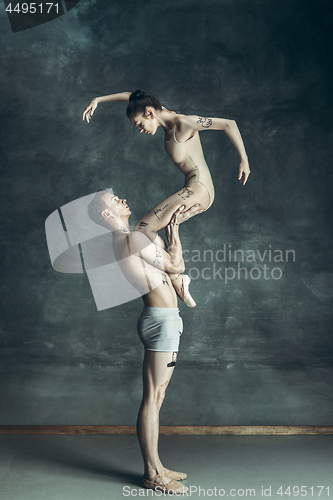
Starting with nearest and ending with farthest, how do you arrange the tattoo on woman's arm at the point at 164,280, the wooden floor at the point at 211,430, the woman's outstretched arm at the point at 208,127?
the woman's outstretched arm at the point at 208,127, the tattoo on woman's arm at the point at 164,280, the wooden floor at the point at 211,430

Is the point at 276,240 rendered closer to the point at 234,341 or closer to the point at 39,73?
the point at 234,341

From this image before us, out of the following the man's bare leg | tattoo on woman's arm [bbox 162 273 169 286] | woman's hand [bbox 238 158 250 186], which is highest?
woman's hand [bbox 238 158 250 186]

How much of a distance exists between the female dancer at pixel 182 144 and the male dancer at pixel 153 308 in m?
0.08

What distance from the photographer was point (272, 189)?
4590 millimetres

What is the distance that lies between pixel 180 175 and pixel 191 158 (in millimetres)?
1413

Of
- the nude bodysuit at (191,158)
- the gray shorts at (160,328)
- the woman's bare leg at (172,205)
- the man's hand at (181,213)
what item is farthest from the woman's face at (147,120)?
the gray shorts at (160,328)

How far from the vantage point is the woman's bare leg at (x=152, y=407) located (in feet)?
10.2

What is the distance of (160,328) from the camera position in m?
3.18

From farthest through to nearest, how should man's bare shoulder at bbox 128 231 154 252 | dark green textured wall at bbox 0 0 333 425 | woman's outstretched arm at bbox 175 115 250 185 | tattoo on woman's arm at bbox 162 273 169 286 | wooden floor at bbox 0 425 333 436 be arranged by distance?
dark green textured wall at bbox 0 0 333 425
wooden floor at bbox 0 425 333 436
tattoo on woman's arm at bbox 162 273 169 286
man's bare shoulder at bbox 128 231 154 252
woman's outstretched arm at bbox 175 115 250 185

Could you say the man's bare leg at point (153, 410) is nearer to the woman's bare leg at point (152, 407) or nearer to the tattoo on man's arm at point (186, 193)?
the woman's bare leg at point (152, 407)

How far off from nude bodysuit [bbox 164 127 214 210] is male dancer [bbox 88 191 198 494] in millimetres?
217

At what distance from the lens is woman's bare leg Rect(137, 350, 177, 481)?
311cm

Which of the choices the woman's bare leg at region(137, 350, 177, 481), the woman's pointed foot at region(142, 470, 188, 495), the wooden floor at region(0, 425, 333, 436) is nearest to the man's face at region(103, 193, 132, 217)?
the woman's bare leg at region(137, 350, 177, 481)

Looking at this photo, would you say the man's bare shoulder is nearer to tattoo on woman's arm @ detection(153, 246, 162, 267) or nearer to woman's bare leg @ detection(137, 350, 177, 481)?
tattoo on woman's arm @ detection(153, 246, 162, 267)
